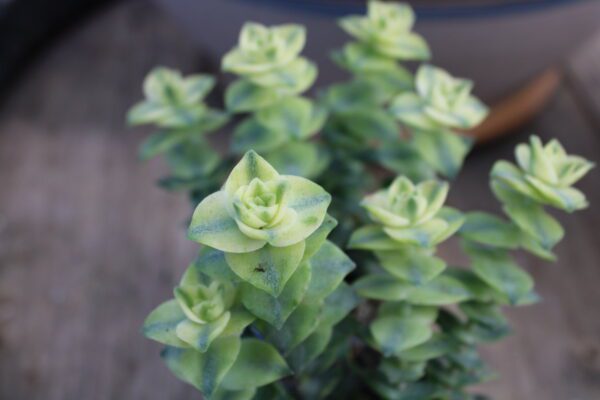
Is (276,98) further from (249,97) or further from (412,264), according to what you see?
(412,264)

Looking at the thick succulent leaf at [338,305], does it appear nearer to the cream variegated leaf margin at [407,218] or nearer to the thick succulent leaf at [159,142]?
the cream variegated leaf margin at [407,218]

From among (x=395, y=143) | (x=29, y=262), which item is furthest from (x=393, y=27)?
(x=29, y=262)

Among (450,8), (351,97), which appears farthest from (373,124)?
(450,8)

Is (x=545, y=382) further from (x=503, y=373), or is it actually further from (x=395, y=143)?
(x=395, y=143)

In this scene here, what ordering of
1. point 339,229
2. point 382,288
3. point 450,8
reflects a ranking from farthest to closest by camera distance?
point 450,8 → point 339,229 → point 382,288

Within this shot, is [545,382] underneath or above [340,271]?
underneath

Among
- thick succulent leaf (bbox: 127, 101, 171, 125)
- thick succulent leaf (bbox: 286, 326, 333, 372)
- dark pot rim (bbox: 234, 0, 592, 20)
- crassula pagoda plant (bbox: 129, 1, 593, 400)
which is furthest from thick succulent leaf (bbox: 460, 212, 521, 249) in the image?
dark pot rim (bbox: 234, 0, 592, 20)
